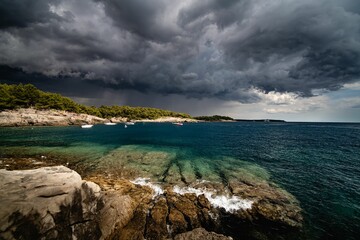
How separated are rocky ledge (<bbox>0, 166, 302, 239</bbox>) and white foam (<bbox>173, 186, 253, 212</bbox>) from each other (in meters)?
0.10

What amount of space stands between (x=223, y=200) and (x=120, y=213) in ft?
30.6

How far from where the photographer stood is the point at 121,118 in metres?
196

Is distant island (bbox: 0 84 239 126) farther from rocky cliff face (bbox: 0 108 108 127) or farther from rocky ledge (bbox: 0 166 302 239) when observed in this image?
rocky ledge (bbox: 0 166 302 239)

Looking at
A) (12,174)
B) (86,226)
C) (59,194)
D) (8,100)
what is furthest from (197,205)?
(8,100)

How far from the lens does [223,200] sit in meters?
16.5

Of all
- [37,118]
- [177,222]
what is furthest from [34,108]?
[177,222]

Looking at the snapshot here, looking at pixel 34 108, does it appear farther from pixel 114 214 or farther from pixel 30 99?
pixel 114 214

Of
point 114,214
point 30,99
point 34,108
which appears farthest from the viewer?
point 30,99

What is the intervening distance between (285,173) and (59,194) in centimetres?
2800

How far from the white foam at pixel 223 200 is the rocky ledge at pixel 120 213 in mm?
96

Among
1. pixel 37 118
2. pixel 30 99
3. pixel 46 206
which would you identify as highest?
pixel 30 99

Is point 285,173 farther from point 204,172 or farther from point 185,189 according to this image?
point 185,189

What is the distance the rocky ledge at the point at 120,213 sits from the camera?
9.30 m

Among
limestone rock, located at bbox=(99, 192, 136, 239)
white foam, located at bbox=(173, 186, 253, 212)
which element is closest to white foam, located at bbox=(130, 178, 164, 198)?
white foam, located at bbox=(173, 186, 253, 212)
